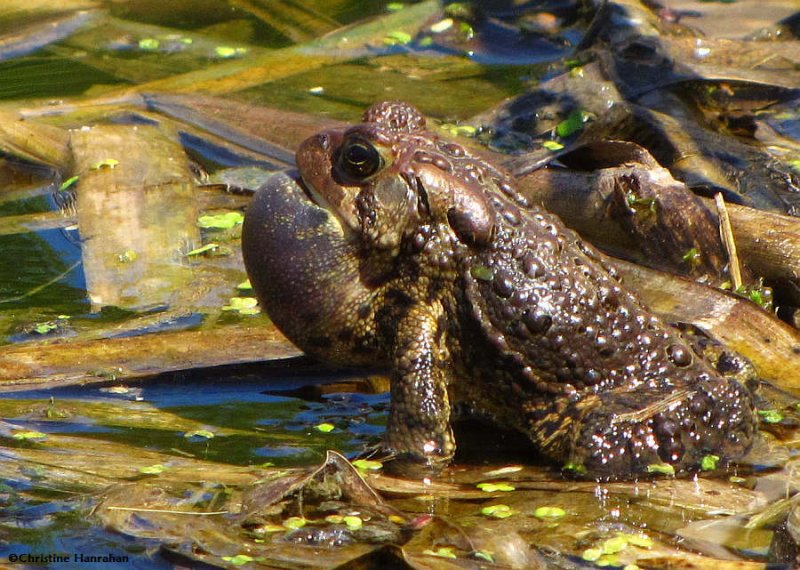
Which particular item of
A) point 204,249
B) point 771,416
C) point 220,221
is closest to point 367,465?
point 771,416

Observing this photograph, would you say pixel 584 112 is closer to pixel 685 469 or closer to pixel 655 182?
pixel 655 182

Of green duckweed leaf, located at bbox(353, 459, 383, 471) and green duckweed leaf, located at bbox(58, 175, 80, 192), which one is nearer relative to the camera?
green duckweed leaf, located at bbox(353, 459, 383, 471)

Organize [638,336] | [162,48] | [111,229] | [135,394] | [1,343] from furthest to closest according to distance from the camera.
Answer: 1. [162,48]
2. [111,229]
3. [1,343]
4. [135,394]
5. [638,336]

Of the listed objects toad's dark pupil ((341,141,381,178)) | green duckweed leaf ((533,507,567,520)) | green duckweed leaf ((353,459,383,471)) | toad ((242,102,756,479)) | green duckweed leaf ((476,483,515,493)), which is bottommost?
green duckweed leaf ((533,507,567,520))

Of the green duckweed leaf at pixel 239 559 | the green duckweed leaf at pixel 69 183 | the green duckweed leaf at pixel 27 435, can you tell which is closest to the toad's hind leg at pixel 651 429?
the green duckweed leaf at pixel 239 559

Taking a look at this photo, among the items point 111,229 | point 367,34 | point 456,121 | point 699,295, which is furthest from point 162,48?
point 699,295

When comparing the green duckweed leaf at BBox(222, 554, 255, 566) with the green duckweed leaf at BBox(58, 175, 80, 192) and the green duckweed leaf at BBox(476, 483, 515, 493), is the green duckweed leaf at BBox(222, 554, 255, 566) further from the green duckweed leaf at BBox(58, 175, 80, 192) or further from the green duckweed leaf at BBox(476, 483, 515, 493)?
the green duckweed leaf at BBox(58, 175, 80, 192)

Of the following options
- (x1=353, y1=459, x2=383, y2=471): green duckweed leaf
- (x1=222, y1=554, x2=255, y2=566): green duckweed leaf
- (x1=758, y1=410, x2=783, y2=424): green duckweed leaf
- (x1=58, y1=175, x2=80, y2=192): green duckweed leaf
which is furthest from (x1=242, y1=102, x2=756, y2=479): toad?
(x1=58, y1=175, x2=80, y2=192): green duckweed leaf

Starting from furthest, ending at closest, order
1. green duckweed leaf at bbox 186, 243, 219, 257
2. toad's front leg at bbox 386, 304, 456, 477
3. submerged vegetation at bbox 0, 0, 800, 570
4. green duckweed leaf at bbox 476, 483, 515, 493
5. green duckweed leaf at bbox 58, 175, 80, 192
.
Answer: green duckweed leaf at bbox 58, 175, 80, 192
green duckweed leaf at bbox 186, 243, 219, 257
toad's front leg at bbox 386, 304, 456, 477
green duckweed leaf at bbox 476, 483, 515, 493
submerged vegetation at bbox 0, 0, 800, 570

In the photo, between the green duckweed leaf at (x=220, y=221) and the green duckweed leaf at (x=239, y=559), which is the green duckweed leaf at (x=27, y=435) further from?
the green duckweed leaf at (x=220, y=221)
